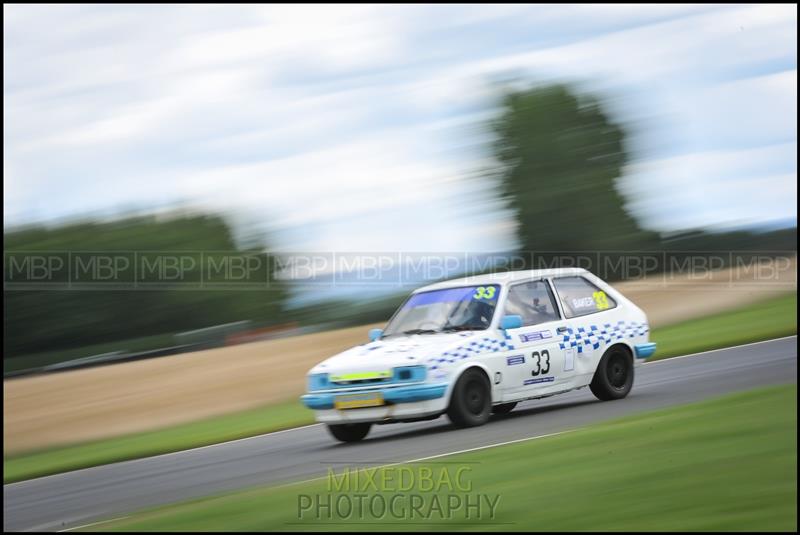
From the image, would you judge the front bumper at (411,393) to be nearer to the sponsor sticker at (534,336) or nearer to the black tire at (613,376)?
the sponsor sticker at (534,336)

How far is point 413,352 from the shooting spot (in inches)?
476

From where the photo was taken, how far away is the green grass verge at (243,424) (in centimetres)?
1608

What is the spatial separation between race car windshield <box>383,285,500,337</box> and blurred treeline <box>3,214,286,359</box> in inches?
1397

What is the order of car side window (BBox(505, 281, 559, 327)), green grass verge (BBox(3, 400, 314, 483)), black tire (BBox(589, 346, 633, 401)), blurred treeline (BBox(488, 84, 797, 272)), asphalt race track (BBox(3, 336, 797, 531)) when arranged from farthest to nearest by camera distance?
blurred treeline (BBox(488, 84, 797, 272)) < green grass verge (BBox(3, 400, 314, 483)) < black tire (BBox(589, 346, 633, 401)) < car side window (BBox(505, 281, 559, 327)) < asphalt race track (BBox(3, 336, 797, 531))

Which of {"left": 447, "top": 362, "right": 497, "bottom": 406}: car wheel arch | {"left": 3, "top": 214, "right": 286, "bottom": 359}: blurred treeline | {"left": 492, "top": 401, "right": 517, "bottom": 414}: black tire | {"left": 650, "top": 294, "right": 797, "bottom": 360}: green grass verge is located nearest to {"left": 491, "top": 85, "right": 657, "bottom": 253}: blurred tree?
{"left": 3, "top": 214, "right": 286, "bottom": 359}: blurred treeline

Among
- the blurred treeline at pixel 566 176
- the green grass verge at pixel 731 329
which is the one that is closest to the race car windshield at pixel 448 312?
the green grass verge at pixel 731 329

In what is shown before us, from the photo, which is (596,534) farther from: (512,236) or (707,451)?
(512,236)

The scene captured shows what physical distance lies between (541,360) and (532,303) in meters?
0.75

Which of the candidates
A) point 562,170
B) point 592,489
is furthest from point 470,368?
point 562,170

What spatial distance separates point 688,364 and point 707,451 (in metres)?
9.35

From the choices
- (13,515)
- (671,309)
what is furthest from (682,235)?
(13,515)

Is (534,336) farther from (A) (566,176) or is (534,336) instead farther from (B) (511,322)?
(A) (566,176)

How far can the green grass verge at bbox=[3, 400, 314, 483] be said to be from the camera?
1573cm

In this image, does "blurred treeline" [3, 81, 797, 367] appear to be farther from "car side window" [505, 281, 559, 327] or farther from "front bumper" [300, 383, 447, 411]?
"front bumper" [300, 383, 447, 411]
